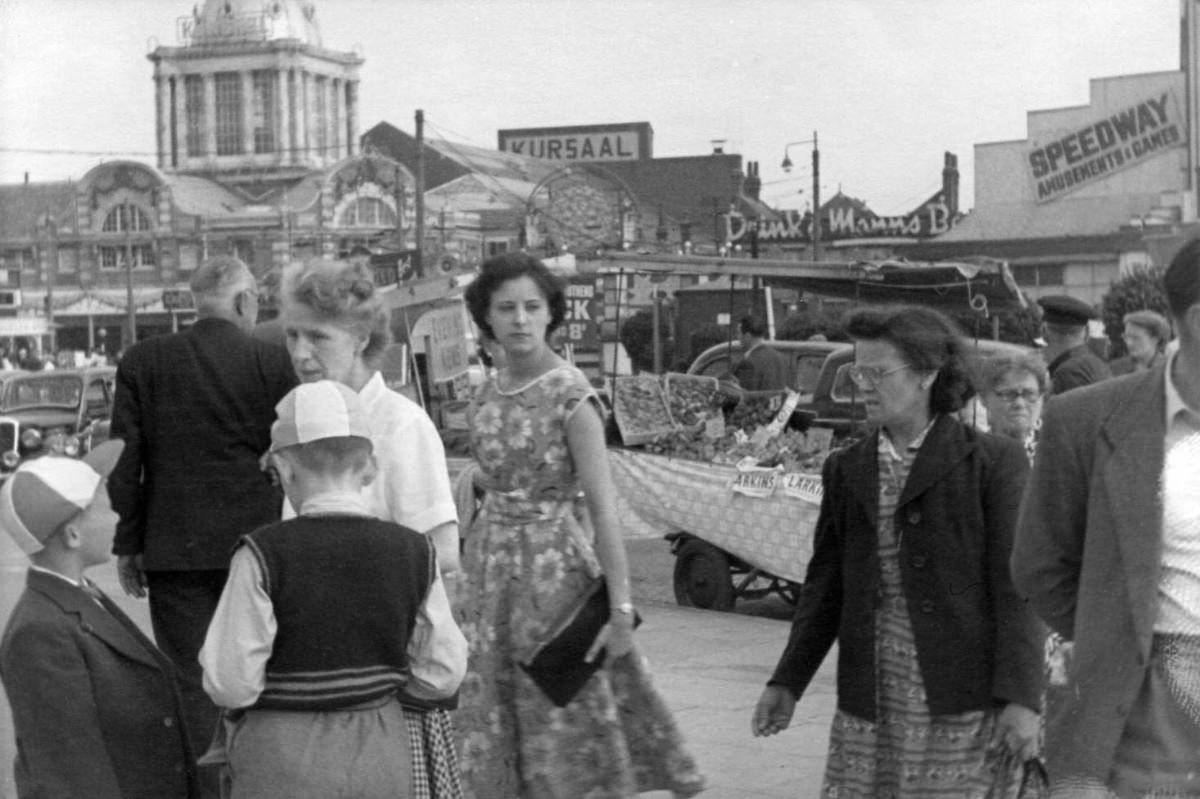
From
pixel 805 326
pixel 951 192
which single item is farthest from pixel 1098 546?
pixel 951 192

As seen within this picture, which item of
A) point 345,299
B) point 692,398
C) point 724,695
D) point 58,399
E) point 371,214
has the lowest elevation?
point 724,695

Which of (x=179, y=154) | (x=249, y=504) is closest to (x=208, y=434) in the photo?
(x=249, y=504)

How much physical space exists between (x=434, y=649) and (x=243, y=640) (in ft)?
1.33

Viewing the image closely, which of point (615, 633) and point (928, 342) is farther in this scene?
point (615, 633)

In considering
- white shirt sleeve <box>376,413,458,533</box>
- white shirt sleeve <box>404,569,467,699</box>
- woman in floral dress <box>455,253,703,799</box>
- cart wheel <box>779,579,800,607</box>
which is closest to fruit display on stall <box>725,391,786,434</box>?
cart wheel <box>779,579,800,607</box>

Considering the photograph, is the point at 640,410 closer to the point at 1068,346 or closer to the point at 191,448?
the point at 1068,346

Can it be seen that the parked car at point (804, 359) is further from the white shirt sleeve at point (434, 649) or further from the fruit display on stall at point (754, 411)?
the white shirt sleeve at point (434, 649)

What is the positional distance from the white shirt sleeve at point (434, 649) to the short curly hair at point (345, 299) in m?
1.31

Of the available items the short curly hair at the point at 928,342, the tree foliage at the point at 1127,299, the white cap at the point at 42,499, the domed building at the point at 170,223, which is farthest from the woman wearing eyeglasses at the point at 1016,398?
the domed building at the point at 170,223

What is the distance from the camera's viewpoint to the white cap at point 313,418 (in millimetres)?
3330

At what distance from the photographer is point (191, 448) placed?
5.38 metres

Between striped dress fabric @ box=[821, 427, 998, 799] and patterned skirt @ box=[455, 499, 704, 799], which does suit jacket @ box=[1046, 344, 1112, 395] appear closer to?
patterned skirt @ box=[455, 499, 704, 799]

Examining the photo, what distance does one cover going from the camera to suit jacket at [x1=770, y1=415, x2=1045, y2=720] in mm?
3738

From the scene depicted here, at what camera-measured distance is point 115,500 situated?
5.32 meters
